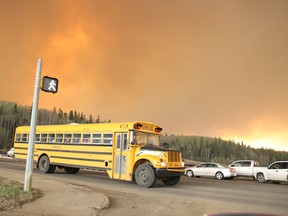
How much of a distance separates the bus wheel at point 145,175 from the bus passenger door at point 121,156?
87 centimetres

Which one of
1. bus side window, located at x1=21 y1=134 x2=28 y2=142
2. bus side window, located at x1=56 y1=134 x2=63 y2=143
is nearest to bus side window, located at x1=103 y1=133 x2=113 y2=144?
bus side window, located at x1=56 y1=134 x2=63 y2=143

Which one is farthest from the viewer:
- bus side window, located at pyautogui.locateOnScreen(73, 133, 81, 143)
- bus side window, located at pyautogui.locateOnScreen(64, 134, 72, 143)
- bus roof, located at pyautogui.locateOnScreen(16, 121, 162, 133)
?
bus side window, located at pyautogui.locateOnScreen(64, 134, 72, 143)

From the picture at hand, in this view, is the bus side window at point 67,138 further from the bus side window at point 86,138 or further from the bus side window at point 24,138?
the bus side window at point 24,138

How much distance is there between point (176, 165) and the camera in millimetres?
16734

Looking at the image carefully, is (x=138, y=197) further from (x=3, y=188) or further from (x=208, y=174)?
(x=208, y=174)

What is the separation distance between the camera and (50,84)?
11125mm

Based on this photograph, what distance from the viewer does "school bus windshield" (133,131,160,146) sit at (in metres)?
16.8

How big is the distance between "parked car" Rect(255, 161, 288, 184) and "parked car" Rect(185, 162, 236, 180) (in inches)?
88.4

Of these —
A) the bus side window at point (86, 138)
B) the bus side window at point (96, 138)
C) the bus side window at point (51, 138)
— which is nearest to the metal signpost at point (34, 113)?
the bus side window at point (96, 138)

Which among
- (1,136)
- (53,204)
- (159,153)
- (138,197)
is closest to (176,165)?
(159,153)

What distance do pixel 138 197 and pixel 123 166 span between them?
4500 millimetres

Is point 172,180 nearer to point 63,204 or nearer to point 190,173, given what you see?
point 63,204

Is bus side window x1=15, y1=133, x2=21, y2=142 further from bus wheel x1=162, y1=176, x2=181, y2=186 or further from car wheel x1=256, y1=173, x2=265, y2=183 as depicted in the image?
car wheel x1=256, y1=173, x2=265, y2=183

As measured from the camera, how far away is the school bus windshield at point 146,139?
55.2ft
